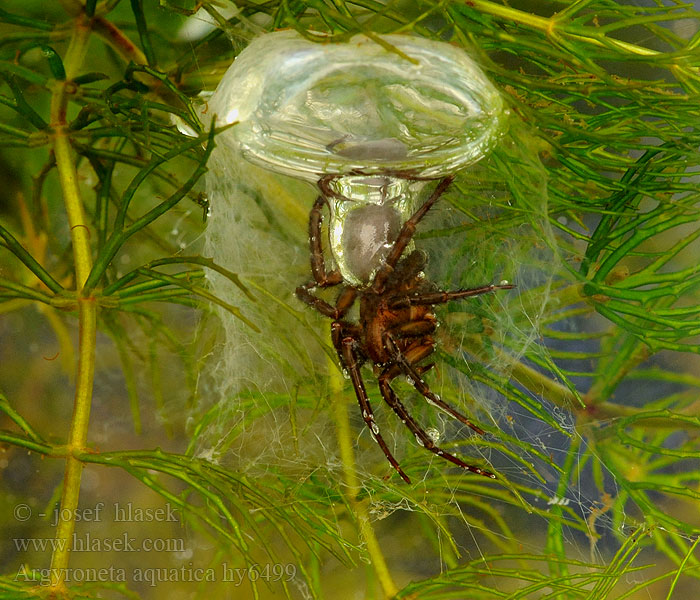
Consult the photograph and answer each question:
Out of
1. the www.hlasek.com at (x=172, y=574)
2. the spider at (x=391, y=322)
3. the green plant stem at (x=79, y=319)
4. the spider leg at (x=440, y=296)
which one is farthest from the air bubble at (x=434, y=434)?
the green plant stem at (x=79, y=319)

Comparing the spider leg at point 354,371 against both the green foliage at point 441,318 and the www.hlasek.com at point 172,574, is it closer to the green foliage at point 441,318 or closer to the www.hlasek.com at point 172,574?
the green foliage at point 441,318

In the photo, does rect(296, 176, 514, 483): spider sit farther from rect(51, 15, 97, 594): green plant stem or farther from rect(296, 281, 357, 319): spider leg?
rect(51, 15, 97, 594): green plant stem

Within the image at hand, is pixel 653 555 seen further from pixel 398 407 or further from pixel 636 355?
pixel 398 407

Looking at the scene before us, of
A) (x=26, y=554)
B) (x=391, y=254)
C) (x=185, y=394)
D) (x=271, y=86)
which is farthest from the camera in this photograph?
(x=185, y=394)

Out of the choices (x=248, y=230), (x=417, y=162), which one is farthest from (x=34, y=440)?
(x=417, y=162)

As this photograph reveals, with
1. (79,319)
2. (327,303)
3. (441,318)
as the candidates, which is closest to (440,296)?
(441,318)

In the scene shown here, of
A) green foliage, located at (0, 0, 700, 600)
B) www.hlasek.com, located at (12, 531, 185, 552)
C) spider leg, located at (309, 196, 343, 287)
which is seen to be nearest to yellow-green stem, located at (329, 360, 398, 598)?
green foliage, located at (0, 0, 700, 600)
